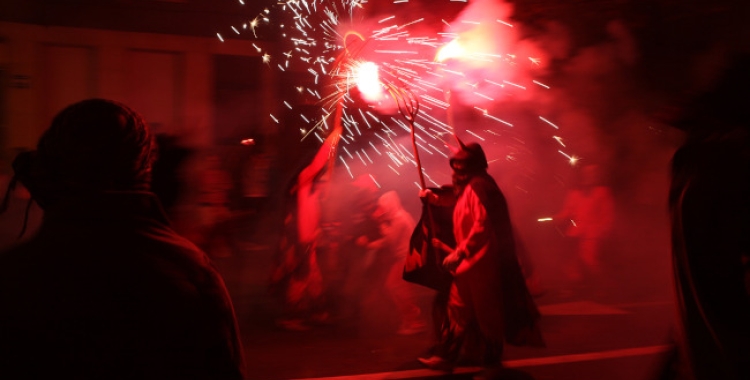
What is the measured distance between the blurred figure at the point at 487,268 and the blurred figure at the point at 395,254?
65.8 inches

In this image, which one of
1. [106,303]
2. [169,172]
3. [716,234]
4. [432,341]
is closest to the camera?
[106,303]

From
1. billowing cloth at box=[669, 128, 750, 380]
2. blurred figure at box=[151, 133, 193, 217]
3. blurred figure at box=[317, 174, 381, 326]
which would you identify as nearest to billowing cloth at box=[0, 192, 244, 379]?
blurred figure at box=[151, 133, 193, 217]

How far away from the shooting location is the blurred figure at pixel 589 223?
9930mm

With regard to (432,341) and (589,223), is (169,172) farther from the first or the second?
(589,223)

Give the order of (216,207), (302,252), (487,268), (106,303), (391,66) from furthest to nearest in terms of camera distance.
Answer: (391,66) → (302,252) → (216,207) → (487,268) → (106,303)

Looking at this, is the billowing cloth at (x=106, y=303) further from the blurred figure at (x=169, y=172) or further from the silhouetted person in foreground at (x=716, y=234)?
the silhouetted person in foreground at (x=716, y=234)

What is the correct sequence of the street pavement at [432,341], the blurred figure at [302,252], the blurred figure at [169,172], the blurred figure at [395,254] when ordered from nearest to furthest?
the blurred figure at [169,172] < the street pavement at [432,341] < the blurred figure at [395,254] < the blurred figure at [302,252]

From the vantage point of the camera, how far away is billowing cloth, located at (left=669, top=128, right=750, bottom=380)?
303cm

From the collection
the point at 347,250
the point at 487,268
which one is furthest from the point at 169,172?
the point at 347,250

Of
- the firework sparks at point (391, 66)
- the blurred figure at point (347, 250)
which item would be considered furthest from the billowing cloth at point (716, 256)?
the blurred figure at point (347, 250)

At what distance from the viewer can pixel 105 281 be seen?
1.62 meters

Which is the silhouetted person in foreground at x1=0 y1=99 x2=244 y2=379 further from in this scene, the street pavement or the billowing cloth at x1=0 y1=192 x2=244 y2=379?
the street pavement

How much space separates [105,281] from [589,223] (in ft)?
29.5

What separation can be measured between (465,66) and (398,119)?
2.71 metres
